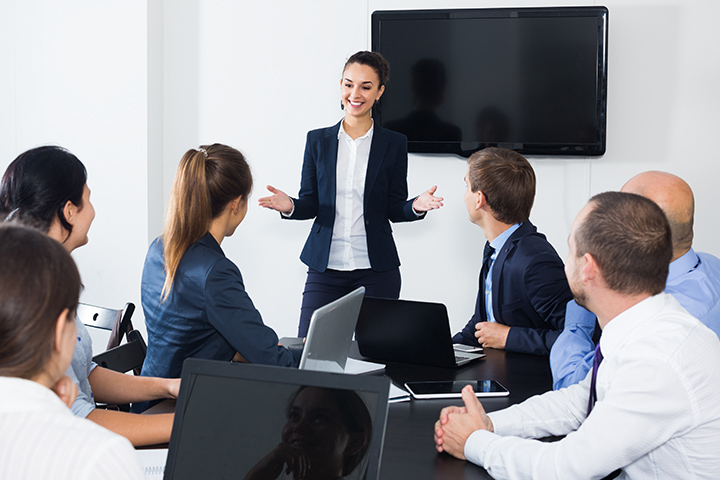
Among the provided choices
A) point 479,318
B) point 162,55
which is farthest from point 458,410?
point 162,55

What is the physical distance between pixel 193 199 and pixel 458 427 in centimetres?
89

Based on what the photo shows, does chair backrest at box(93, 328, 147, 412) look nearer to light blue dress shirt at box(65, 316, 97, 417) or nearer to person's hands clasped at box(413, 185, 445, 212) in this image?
light blue dress shirt at box(65, 316, 97, 417)

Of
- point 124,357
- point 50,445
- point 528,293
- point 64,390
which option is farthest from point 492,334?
point 50,445

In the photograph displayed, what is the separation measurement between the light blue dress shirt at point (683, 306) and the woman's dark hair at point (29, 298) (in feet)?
4.06

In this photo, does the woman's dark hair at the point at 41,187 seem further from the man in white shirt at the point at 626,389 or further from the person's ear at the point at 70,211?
the man in white shirt at the point at 626,389

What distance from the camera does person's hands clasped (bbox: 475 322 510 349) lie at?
2.12 m

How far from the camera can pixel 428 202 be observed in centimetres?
288

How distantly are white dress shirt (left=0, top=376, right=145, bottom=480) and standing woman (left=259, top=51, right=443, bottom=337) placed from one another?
7.51 ft

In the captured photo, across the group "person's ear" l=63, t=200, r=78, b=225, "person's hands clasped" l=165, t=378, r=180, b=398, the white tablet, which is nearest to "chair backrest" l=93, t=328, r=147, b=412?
"person's hands clasped" l=165, t=378, r=180, b=398

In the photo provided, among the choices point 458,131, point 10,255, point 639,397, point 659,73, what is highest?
point 659,73

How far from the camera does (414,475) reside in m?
1.22

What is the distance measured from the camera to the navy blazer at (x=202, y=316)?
1689 mm

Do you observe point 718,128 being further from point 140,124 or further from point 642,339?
point 140,124

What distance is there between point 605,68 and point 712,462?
9.23 ft
